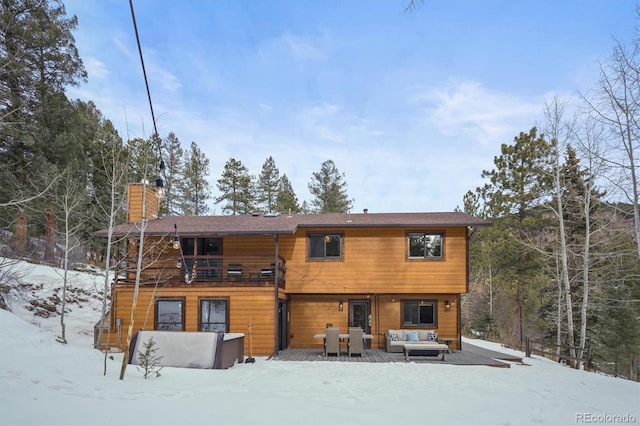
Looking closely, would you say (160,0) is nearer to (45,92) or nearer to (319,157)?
(45,92)

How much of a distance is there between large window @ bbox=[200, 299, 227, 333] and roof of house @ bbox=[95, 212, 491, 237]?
227 cm

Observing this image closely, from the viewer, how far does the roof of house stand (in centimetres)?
1335

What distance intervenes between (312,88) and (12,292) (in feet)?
44.8

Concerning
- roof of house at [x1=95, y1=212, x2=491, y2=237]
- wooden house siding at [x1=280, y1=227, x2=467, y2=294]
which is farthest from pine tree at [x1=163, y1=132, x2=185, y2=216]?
wooden house siding at [x1=280, y1=227, x2=467, y2=294]

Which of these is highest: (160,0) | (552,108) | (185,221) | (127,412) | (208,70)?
(208,70)

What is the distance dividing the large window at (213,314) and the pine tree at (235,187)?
688 inches

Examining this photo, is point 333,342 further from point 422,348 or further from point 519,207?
point 519,207

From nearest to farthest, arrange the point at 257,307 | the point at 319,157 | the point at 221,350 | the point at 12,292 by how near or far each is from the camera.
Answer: the point at 221,350 → the point at 257,307 → the point at 12,292 → the point at 319,157

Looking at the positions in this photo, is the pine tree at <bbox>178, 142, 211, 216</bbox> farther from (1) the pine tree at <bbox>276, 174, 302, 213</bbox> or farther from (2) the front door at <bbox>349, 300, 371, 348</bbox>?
(2) the front door at <bbox>349, 300, 371, 348</bbox>

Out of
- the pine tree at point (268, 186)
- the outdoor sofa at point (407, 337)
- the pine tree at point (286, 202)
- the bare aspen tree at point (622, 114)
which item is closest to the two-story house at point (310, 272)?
the outdoor sofa at point (407, 337)

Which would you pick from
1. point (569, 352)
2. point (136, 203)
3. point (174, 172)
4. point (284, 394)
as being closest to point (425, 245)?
point (569, 352)

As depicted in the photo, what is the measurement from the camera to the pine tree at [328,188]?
33.5 metres

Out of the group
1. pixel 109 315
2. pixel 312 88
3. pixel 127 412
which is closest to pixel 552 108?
pixel 312 88

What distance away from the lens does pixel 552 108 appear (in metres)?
14.6
